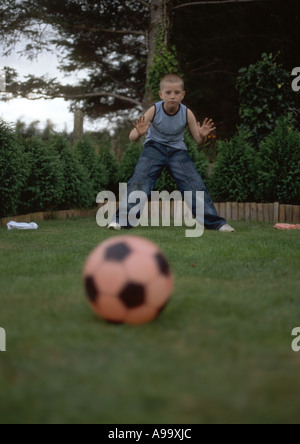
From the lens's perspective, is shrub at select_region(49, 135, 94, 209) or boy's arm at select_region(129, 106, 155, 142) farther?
shrub at select_region(49, 135, 94, 209)

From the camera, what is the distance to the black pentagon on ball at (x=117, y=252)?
259 centimetres

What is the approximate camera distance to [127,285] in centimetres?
251

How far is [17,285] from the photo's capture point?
336 cm

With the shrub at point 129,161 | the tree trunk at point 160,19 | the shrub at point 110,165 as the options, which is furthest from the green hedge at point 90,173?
the tree trunk at point 160,19

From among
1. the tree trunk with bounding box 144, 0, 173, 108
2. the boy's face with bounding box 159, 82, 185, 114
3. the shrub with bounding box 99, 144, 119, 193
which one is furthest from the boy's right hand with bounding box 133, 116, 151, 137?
the tree trunk with bounding box 144, 0, 173, 108

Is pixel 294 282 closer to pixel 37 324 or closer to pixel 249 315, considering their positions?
pixel 249 315

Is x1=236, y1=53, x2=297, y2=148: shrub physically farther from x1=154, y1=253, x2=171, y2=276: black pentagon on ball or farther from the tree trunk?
x1=154, y1=253, x2=171, y2=276: black pentagon on ball

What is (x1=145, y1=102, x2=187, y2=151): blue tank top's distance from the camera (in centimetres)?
667

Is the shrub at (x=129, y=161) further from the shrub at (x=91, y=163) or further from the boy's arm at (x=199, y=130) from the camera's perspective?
the boy's arm at (x=199, y=130)

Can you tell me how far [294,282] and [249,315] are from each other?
104cm

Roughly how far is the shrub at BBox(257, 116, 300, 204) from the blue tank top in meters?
2.81

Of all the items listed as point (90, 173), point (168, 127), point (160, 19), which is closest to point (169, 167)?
point (168, 127)

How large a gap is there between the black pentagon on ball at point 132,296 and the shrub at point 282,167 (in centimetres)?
692
